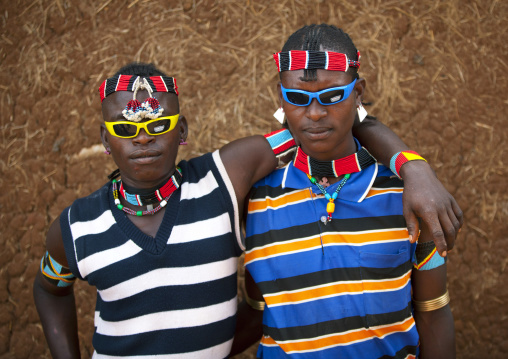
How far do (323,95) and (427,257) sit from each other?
2.86 feet

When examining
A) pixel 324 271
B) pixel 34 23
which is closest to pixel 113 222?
pixel 324 271

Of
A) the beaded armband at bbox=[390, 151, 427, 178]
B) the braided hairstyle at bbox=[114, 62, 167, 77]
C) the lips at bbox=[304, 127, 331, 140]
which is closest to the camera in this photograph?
the beaded armband at bbox=[390, 151, 427, 178]

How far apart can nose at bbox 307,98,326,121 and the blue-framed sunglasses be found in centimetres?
1

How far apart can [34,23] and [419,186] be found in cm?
302

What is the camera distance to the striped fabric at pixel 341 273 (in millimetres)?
2148

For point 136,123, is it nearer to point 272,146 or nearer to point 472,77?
point 272,146

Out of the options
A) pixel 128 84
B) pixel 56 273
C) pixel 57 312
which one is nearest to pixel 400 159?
pixel 128 84

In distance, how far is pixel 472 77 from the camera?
3166 mm

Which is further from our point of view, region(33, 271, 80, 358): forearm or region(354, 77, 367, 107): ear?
region(33, 271, 80, 358): forearm

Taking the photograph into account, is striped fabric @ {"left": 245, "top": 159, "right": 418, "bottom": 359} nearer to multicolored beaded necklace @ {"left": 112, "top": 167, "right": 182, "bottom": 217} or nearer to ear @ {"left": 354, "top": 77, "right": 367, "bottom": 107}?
ear @ {"left": 354, "top": 77, "right": 367, "bottom": 107}

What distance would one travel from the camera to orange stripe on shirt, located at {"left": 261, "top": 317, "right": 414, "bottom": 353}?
217 cm

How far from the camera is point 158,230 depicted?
225 cm

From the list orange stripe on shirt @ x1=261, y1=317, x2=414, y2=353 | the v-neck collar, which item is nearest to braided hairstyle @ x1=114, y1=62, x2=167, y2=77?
the v-neck collar

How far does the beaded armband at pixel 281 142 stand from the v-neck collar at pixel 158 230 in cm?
54
